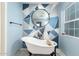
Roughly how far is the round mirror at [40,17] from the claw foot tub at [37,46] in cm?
37

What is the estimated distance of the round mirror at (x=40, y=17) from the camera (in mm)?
2473

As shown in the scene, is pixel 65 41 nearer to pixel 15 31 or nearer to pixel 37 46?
pixel 37 46

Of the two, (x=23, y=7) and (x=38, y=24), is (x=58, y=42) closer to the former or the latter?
(x=38, y=24)

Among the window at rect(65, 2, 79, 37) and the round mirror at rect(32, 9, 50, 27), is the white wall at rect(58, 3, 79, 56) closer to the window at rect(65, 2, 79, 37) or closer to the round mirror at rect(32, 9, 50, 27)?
the window at rect(65, 2, 79, 37)

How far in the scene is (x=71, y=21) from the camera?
2754 mm

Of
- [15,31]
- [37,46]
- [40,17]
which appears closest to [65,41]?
[37,46]

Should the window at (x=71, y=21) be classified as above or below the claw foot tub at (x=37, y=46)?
above

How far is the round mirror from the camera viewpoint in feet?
8.11

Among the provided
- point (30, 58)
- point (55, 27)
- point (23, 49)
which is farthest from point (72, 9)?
point (30, 58)

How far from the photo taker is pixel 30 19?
8.18 feet

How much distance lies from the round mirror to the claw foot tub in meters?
0.37

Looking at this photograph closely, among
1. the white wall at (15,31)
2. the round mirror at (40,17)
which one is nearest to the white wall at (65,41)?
the round mirror at (40,17)

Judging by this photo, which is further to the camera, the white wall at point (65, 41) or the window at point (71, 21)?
the window at point (71, 21)

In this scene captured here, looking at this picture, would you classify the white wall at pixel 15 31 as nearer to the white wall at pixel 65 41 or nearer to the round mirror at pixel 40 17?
the round mirror at pixel 40 17
